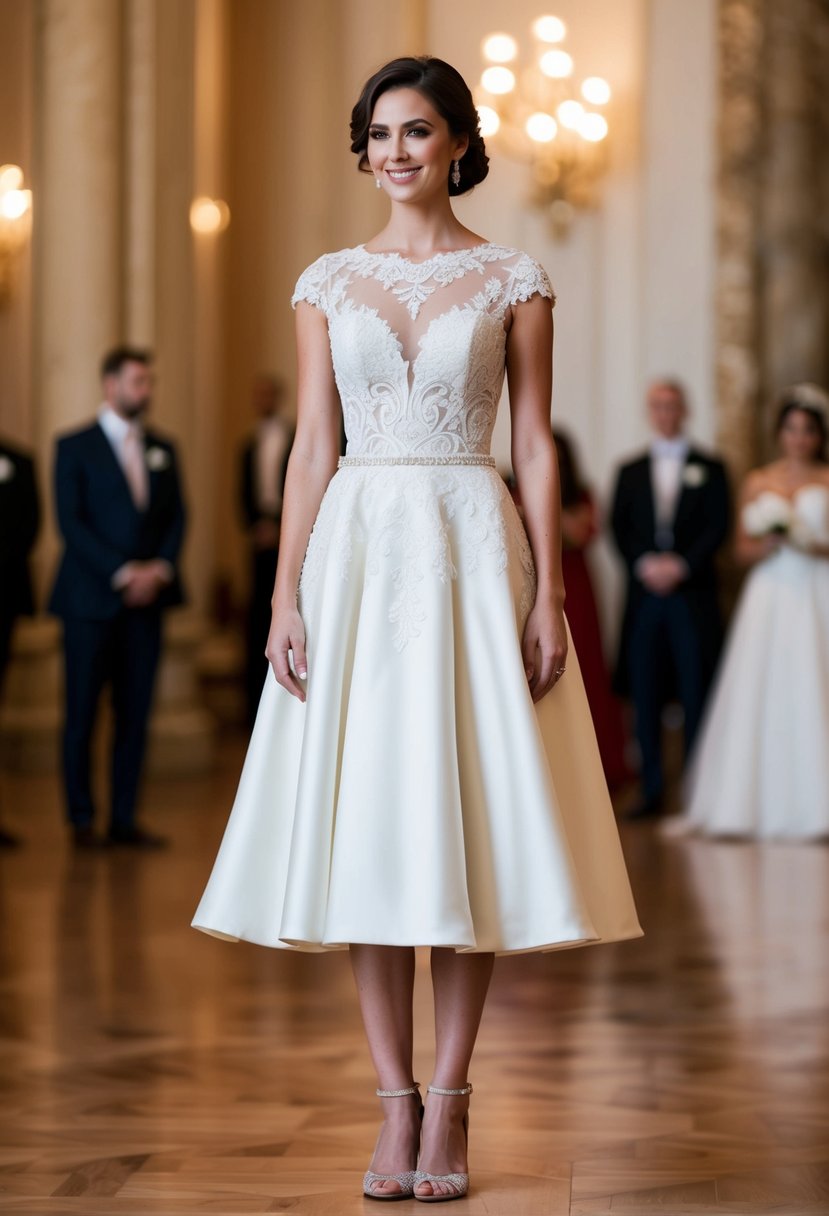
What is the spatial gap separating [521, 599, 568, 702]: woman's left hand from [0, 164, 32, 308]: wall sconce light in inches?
210

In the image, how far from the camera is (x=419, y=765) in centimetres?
299

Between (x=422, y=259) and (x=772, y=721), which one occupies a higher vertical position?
(x=422, y=259)

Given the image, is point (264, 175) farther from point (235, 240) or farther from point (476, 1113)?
point (476, 1113)

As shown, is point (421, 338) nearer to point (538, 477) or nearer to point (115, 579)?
point (538, 477)

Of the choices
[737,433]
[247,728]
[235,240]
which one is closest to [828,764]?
[737,433]

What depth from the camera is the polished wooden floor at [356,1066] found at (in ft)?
10.6

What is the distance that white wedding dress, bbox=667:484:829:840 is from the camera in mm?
7723

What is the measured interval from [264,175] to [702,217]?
289 centimetres

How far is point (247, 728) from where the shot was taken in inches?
444

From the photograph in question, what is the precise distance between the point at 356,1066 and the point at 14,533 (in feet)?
12.6

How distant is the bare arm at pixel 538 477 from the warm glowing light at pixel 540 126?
327 inches

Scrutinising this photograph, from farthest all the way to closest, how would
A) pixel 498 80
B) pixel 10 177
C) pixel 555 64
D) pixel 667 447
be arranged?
pixel 498 80
pixel 555 64
pixel 667 447
pixel 10 177

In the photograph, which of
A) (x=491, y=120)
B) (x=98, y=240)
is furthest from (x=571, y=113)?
(x=98, y=240)

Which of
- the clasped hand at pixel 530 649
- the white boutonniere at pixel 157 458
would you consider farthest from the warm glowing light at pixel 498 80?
the clasped hand at pixel 530 649
